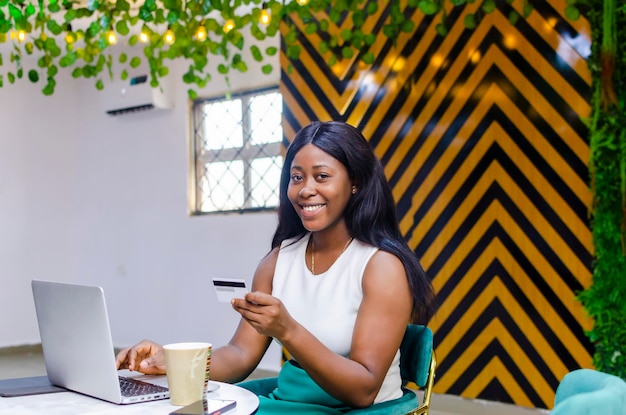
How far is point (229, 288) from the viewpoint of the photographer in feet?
4.61

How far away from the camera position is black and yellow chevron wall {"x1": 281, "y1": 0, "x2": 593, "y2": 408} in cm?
390

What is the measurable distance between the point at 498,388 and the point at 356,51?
234 cm

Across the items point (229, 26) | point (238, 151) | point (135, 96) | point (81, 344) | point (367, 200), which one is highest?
point (229, 26)

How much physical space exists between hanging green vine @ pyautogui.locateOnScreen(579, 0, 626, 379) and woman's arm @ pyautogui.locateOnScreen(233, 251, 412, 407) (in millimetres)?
2271

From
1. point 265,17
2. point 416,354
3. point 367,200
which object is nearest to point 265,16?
point 265,17

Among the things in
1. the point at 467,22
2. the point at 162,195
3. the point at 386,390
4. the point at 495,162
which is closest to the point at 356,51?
the point at 467,22

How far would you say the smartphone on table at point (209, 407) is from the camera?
117 cm

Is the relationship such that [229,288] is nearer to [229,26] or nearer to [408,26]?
[408,26]

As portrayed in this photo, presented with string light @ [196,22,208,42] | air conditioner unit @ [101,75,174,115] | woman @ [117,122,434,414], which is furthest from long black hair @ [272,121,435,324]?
air conditioner unit @ [101,75,174,115]

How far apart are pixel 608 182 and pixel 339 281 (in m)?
2.37

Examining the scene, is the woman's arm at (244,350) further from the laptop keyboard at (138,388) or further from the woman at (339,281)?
the laptop keyboard at (138,388)

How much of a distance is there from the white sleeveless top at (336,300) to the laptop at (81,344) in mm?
494

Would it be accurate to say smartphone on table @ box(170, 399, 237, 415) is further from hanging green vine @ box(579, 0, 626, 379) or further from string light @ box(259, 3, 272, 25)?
string light @ box(259, 3, 272, 25)

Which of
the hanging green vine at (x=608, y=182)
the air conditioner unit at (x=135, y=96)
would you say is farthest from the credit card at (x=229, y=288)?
the air conditioner unit at (x=135, y=96)
